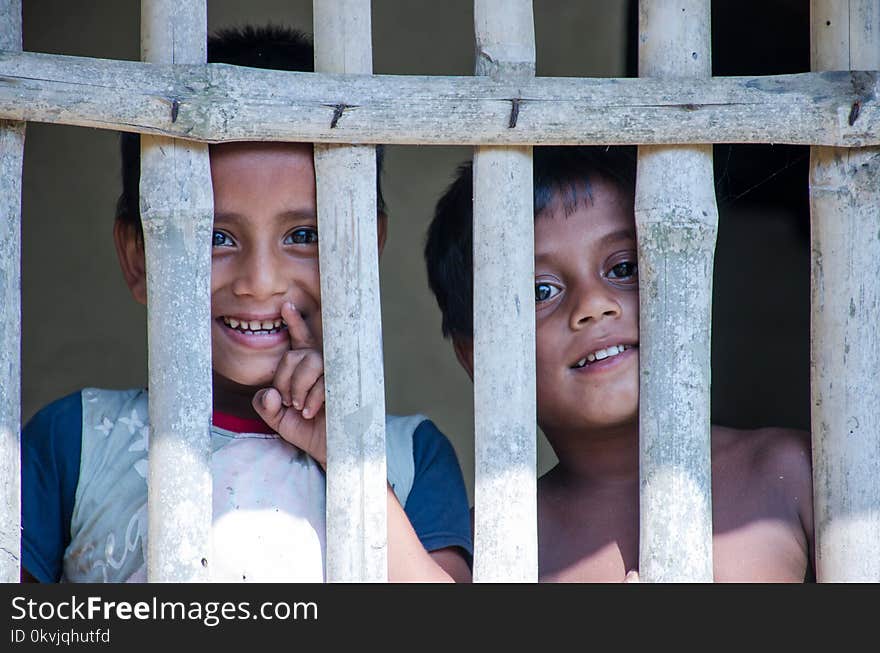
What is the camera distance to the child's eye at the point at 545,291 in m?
2.53

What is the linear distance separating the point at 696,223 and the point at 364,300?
0.52 meters

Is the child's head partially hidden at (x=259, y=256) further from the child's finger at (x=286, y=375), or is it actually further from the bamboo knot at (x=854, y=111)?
the bamboo knot at (x=854, y=111)

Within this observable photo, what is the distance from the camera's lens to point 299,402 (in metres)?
2.18

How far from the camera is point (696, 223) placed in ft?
6.72

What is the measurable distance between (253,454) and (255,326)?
8.8 inches

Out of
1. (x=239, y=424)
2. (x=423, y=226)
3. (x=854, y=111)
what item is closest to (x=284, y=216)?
(x=239, y=424)

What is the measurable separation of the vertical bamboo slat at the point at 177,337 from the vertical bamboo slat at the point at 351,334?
18cm

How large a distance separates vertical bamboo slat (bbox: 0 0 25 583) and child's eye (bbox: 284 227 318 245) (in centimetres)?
53

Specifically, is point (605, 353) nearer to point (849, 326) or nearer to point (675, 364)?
point (675, 364)

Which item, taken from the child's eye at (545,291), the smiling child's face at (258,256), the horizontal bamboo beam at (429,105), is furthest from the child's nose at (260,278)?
the child's eye at (545,291)

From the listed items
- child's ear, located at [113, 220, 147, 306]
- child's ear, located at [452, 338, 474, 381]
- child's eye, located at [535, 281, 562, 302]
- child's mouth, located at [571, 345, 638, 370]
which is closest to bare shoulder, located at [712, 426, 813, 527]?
child's mouth, located at [571, 345, 638, 370]

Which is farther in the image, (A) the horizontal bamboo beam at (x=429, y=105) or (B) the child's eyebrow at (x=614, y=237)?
(B) the child's eyebrow at (x=614, y=237)
